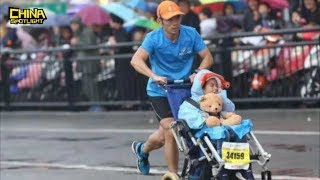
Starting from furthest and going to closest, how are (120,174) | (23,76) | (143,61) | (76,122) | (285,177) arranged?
(23,76) < (76,122) < (120,174) < (285,177) < (143,61)

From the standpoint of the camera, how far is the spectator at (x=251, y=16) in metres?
18.0

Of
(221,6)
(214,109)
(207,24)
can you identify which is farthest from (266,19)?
(214,109)

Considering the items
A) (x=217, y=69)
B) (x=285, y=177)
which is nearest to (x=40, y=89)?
(x=217, y=69)

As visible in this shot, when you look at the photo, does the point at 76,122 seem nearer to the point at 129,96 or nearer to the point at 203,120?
the point at 129,96

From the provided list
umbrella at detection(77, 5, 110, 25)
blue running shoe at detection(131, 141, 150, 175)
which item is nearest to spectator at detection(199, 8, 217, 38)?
umbrella at detection(77, 5, 110, 25)

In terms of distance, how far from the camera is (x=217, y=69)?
55.3 feet

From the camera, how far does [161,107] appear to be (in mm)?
8906

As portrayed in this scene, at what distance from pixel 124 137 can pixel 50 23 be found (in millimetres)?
9950

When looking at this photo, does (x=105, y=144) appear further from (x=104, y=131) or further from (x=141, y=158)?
(x=141, y=158)

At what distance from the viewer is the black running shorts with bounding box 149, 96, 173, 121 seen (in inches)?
348

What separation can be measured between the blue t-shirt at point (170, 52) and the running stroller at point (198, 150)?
1.34 ft

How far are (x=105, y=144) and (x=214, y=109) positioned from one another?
5.66m

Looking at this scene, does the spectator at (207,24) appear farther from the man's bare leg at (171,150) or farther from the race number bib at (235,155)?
the race number bib at (235,155)

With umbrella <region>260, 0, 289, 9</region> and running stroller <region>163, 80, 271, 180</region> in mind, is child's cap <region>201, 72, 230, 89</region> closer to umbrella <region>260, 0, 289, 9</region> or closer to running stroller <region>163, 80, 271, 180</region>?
running stroller <region>163, 80, 271, 180</region>
